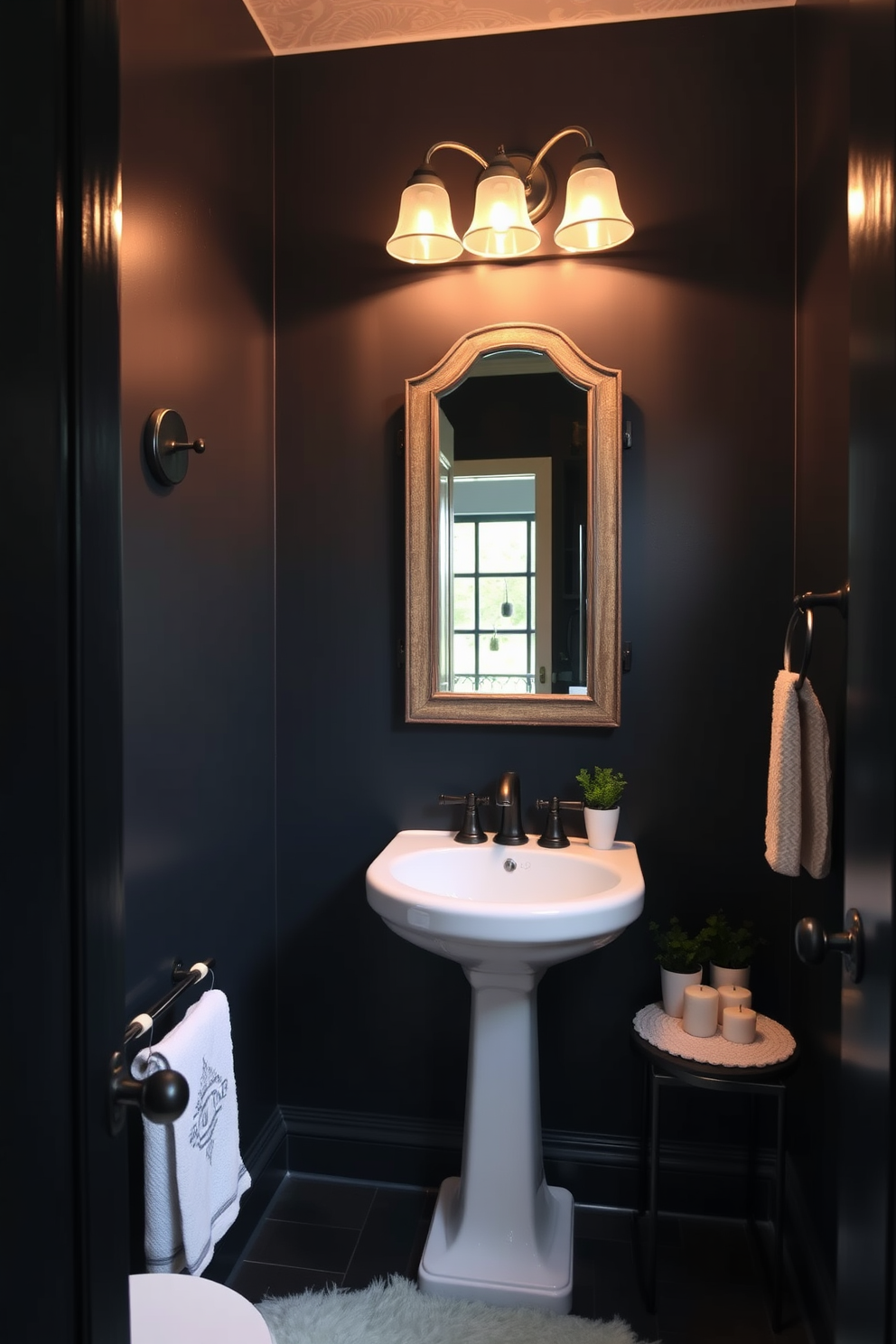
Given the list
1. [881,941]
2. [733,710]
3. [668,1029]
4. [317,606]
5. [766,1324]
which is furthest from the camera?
[317,606]

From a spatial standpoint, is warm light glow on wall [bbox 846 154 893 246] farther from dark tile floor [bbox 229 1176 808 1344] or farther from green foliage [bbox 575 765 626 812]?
dark tile floor [bbox 229 1176 808 1344]

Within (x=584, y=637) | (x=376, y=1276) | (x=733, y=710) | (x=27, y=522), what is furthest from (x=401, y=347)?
(x=376, y=1276)

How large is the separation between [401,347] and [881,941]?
5.63 ft

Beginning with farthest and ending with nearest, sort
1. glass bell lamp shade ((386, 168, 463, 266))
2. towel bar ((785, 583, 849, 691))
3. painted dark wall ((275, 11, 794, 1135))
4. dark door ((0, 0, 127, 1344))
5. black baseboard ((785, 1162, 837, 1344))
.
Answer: painted dark wall ((275, 11, 794, 1135)), glass bell lamp shade ((386, 168, 463, 266)), black baseboard ((785, 1162, 837, 1344)), towel bar ((785, 583, 849, 691)), dark door ((0, 0, 127, 1344))

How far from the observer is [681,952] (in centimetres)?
189

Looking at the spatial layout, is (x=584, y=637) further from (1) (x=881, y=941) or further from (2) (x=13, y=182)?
(2) (x=13, y=182)

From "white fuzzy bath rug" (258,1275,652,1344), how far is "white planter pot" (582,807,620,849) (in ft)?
3.00

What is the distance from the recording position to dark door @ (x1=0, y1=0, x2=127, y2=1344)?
2.18 ft

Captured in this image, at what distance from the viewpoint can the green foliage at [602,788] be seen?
6.45 ft

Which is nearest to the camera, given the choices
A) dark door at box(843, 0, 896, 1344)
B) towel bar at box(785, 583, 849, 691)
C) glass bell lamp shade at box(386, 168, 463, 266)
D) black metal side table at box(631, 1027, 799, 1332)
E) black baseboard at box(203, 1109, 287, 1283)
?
dark door at box(843, 0, 896, 1344)

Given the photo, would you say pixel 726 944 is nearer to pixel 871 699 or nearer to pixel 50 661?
pixel 871 699

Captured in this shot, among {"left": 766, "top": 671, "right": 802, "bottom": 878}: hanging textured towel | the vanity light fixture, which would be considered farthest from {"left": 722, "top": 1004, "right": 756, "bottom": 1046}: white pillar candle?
the vanity light fixture

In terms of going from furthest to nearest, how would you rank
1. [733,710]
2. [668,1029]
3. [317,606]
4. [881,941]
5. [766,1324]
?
1. [317,606]
2. [733,710]
3. [668,1029]
4. [766,1324]
5. [881,941]

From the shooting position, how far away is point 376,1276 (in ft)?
5.98
